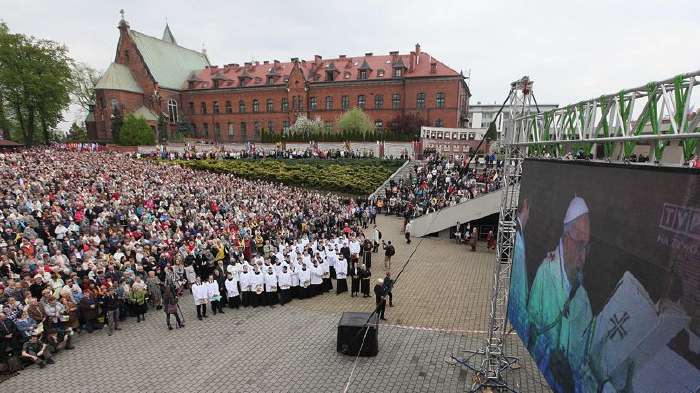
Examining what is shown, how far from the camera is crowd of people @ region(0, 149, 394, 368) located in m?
9.88

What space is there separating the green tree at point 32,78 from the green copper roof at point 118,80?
26.2ft

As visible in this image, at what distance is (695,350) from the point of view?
127 inches

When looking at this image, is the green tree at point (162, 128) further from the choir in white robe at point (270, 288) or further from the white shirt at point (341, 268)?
the choir in white robe at point (270, 288)

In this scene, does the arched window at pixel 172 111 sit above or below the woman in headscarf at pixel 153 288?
above

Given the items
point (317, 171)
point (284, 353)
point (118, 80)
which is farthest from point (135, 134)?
point (284, 353)

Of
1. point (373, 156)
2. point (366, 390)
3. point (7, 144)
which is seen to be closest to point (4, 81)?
point (7, 144)

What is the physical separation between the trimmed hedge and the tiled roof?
2558 cm

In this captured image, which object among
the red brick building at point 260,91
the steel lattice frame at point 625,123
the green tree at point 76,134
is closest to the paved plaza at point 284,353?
the steel lattice frame at point 625,123

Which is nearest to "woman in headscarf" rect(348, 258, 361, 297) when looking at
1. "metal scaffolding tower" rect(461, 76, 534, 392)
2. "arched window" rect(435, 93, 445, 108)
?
"metal scaffolding tower" rect(461, 76, 534, 392)

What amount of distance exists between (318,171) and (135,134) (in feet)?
109

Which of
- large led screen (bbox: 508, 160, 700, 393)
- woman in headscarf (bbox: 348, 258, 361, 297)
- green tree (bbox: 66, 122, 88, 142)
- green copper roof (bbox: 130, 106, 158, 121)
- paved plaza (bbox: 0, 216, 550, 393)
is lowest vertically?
paved plaza (bbox: 0, 216, 550, 393)

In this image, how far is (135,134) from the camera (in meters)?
55.1

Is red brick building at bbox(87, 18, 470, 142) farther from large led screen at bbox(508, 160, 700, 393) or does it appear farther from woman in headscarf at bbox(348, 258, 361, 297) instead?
large led screen at bbox(508, 160, 700, 393)

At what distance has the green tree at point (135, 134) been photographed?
55.0 meters
